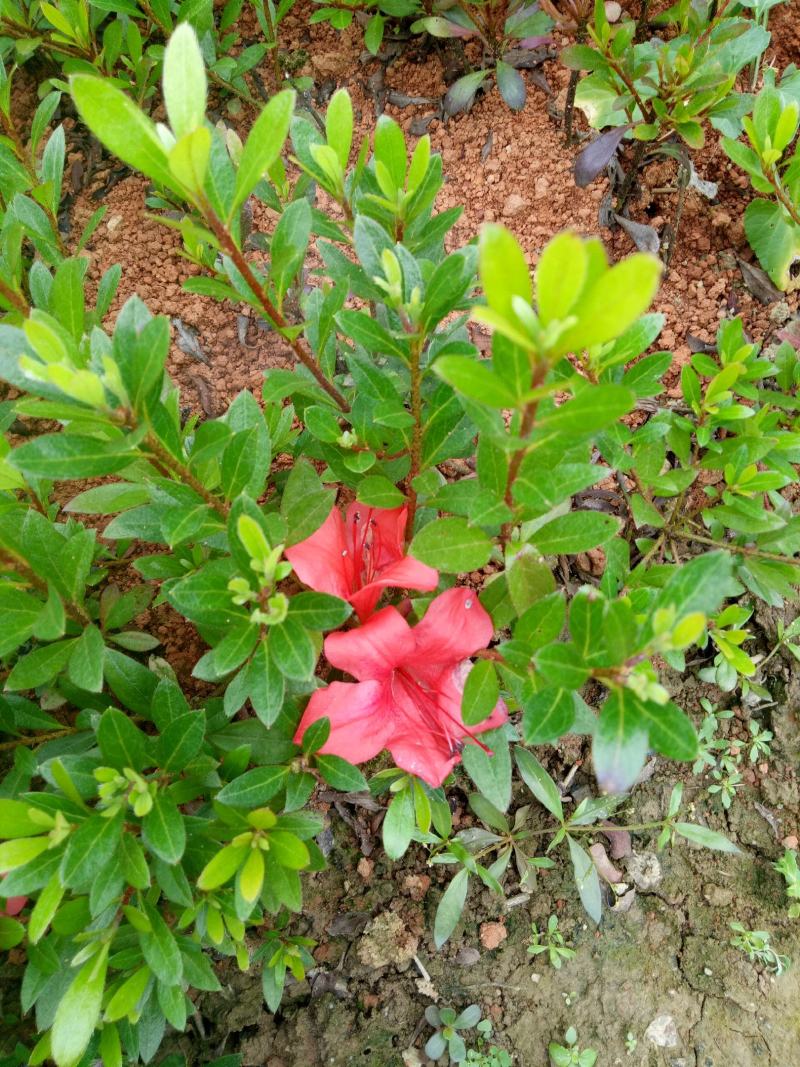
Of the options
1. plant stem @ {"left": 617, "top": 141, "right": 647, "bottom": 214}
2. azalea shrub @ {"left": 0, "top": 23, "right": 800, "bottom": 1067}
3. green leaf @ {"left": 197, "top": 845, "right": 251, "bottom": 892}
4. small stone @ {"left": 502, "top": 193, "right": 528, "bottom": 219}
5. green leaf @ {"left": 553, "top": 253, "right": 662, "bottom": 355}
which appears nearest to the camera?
green leaf @ {"left": 553, "top": 253, "right": 662, "bottom": 355}

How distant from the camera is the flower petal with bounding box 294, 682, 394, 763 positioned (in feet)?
4.70

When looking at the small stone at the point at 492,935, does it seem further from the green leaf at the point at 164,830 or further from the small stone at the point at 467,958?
the green leaf at the point at 164,830

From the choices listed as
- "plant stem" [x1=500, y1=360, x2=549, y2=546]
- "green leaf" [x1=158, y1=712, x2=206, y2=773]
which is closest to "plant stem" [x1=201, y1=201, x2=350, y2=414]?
"plant stem" [x1=500, y1=360, x2=549, y2=546]

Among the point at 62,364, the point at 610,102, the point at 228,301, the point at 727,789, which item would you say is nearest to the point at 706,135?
the point at 610,102

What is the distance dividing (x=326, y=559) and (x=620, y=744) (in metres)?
0.68

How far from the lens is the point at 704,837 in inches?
73.9

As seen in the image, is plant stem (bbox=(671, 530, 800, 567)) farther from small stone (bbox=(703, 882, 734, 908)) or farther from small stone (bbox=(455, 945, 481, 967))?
small stone (bbox=(455, 945, 481, 967))

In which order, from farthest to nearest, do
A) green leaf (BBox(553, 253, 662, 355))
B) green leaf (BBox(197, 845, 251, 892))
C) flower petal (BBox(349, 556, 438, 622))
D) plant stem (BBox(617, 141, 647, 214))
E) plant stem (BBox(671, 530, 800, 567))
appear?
plant stem (BBox(617, 141, 647, 214)) < plant stem (BBox(671, 530, 800, 567)) < flower petal (BBox(349, 556, 438, 622)) < green leaf (BBox(197, 845, 251, 892)) < green leaf (BBox(553, 253, 662, 355))

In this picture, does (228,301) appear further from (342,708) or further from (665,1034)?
(665,1034)

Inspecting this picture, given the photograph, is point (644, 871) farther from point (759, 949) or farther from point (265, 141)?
point (265, 141)

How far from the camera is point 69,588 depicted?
55.3 inches

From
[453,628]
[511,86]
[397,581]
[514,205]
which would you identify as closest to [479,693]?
[453,628]

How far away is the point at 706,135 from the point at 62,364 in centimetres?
201

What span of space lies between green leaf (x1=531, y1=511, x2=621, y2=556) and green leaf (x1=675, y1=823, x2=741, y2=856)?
3.24ft
